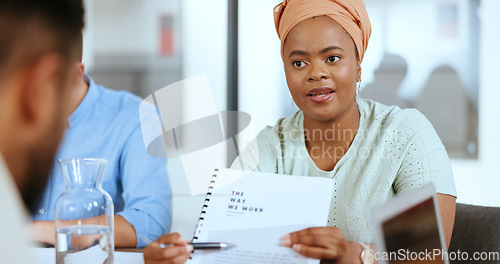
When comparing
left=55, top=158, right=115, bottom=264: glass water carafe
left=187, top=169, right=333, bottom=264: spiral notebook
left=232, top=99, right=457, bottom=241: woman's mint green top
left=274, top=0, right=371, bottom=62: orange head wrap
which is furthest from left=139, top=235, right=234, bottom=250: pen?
left=274, top=0, right=371, bottom=62: orange head wrap

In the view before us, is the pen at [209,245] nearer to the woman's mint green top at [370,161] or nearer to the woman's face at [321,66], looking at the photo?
the woman's mint green top at [370,161]

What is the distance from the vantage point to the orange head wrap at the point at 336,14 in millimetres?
1509

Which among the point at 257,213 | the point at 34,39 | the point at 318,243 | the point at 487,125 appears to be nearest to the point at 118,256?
the point at 257,213

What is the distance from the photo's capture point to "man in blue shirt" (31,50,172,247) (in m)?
1.70

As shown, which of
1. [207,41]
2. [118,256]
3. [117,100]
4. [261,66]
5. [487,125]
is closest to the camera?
[118,256]

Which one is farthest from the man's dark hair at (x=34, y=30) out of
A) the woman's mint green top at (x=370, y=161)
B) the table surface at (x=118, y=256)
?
the woman's mint green top at (x=370, y=161)

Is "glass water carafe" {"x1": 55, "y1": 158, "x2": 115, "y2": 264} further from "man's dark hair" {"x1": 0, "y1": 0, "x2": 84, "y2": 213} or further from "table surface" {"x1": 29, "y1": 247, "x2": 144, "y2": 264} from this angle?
"man's dark hair" {"x1": 0, "y1": 0, "x2": 84, "y2": 213}

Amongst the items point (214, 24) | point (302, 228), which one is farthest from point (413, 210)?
point (214, 24)

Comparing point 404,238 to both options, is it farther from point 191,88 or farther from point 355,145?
point 191,88

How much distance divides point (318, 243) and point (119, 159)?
916 mm

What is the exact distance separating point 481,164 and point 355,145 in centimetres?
196

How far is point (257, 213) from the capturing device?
112 centimetres

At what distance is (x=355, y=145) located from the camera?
1.57 meters

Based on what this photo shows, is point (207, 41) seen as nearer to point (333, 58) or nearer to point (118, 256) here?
point (333, 58)
